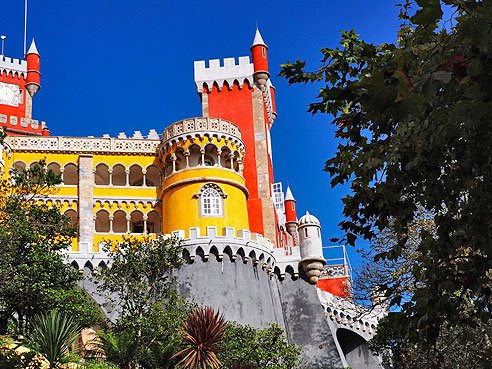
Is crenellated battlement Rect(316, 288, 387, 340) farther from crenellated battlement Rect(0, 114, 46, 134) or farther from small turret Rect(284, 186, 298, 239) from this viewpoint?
crenellated battlement Rect(0, 114, 46, 134)

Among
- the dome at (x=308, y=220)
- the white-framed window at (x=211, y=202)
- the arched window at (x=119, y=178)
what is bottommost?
the dome at (x=308, y=220)

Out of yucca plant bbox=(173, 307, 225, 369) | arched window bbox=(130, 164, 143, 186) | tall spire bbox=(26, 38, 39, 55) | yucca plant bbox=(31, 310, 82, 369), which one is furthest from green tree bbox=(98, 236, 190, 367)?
tall spire bbox=(26, 38, 39, 55)

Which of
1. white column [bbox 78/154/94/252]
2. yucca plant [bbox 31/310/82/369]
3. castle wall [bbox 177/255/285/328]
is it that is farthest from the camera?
white column [bbox 78/154/94/252]

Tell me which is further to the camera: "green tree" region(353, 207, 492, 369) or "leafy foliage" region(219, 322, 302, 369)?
"leafy foliage" region(219, 322, 302, 369)

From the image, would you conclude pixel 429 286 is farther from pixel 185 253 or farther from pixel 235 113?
pixel 235 113

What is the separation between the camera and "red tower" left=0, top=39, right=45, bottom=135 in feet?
192

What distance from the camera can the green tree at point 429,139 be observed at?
6.48 metres

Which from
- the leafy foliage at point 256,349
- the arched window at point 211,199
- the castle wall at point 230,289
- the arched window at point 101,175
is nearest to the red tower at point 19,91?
the arched window at point 101,175

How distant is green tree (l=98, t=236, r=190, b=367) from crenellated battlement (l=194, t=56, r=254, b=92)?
51.2 ft

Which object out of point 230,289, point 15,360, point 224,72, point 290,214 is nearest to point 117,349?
point 15,360

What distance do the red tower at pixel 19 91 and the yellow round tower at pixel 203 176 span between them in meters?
20.9

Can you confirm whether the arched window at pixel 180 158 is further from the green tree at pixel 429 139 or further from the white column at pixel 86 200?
the green tree at pixel 429 139

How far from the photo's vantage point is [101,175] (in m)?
47.0

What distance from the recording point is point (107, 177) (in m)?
47.2
